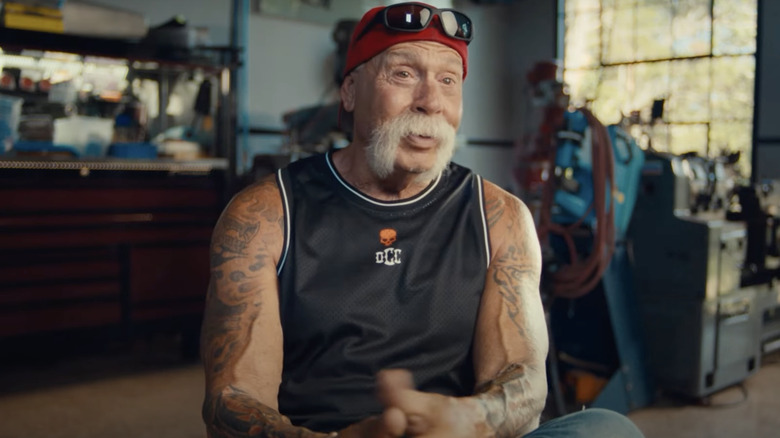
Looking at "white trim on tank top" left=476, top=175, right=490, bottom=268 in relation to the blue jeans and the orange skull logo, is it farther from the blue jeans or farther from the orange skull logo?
the blue jeans

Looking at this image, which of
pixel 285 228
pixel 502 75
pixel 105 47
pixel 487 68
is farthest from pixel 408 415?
pixel 502 75

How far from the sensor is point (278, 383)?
132cm

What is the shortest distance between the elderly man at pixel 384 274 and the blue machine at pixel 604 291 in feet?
5.19

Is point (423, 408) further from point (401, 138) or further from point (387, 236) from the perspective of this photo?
point (401, 138)

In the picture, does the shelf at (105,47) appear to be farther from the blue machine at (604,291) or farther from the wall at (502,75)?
the wall at (502,75)

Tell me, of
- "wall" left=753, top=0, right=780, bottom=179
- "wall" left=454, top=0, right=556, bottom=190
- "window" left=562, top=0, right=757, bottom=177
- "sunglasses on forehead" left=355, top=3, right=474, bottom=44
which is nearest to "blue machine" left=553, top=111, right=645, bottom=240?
"sunglasses on forehead" left=355, top=3, right=474, bottom=44

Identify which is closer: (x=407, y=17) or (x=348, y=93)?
(x=407, y=17)

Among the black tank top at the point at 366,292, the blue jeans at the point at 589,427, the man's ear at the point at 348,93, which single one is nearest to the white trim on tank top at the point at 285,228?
the black tank top at the point at 366,292

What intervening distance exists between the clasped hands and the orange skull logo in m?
0.41

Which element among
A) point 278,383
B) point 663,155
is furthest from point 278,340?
point 663,155

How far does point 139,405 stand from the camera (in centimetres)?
316

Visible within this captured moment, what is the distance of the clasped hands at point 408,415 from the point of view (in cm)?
92

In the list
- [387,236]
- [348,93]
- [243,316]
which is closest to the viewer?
[243,316]

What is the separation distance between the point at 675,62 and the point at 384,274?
22.8 feet
